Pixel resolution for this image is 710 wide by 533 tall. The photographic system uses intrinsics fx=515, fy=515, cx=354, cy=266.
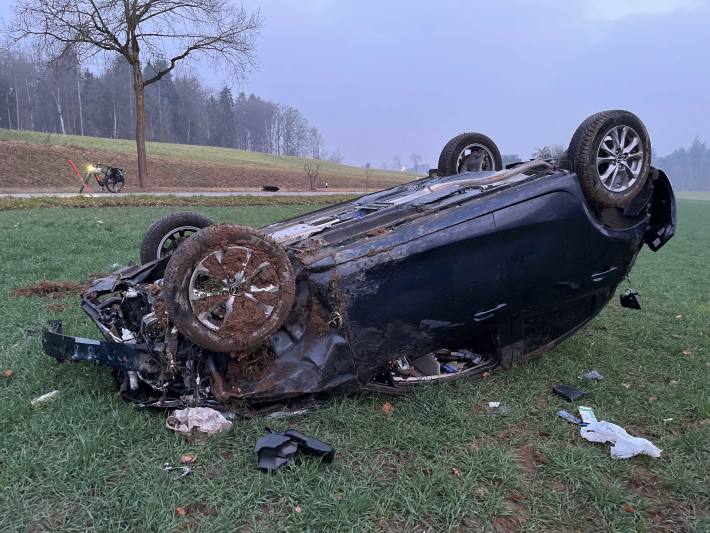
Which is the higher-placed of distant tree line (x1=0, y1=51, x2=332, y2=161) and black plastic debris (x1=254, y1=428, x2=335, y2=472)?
distant tree line (x1=0, y1=51, x2=332, y2=161)

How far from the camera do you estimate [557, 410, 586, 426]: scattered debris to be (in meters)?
3.05

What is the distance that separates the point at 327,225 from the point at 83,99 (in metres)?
74.7

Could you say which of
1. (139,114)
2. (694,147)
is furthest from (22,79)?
(694,147)

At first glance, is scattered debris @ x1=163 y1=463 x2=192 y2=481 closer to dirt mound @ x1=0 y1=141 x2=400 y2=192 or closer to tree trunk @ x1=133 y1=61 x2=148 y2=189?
dirt mound @ x1=0 y1=141 x2=400 y2=192

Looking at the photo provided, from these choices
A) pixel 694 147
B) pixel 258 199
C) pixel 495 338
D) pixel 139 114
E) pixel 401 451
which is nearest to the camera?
pixel 401 451

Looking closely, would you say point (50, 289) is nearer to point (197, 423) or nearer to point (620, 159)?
point (197, 423)

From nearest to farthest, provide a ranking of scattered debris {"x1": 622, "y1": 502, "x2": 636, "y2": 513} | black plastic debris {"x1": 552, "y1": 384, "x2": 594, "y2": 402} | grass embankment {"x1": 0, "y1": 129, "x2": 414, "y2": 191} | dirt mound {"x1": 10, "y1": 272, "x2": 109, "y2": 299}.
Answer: scattered debris {"x1": 622, "y1": 502, "x2": 636, "y2": 513}
black plastic debris {"x1": 552, "y1": 384, "x2": 594, "y2": 402}
dirt mound {"x1": 10, "y1": 272, "x2": 109, "y2": 299}
grass embankment {"x1": 0, "y1": 129, "x2": 414, "y2": 191}

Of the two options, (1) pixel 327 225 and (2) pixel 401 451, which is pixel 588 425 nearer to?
(2) pixel 401 451

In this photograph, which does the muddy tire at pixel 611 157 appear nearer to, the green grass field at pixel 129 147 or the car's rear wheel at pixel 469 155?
the car's rear wheel at pixel 469 155

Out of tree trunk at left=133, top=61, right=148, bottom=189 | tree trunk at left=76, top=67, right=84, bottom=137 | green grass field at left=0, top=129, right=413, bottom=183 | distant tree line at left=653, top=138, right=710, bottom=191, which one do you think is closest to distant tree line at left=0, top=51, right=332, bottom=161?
tree trunk at left=76, top=67, right=84, bottom=137

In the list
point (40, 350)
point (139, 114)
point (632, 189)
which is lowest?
point (40, 350)

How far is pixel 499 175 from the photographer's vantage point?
3785 mm

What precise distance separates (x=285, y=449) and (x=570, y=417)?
1741 millimetres

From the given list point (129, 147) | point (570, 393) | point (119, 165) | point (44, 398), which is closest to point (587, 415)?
point (570, 393)
